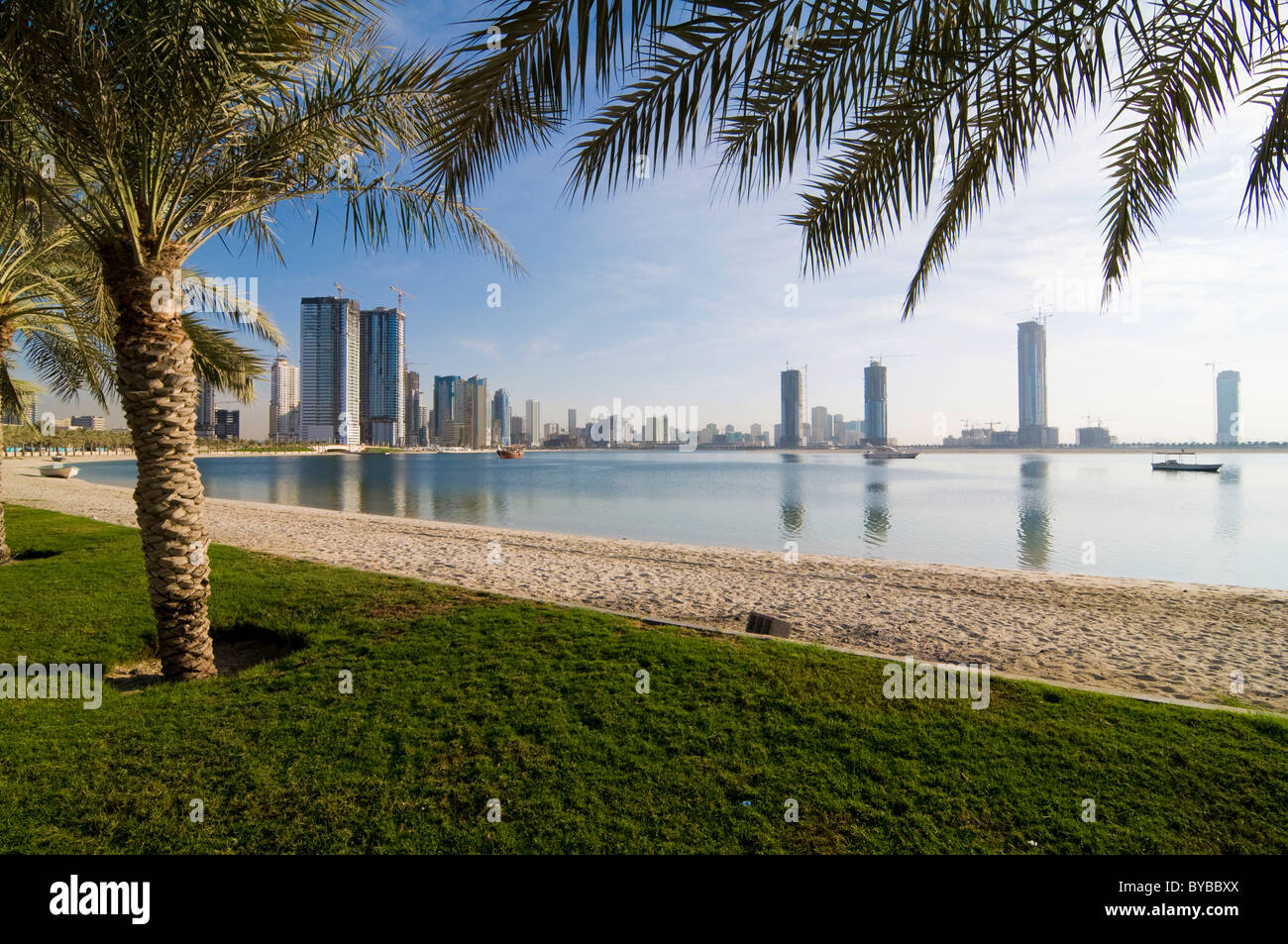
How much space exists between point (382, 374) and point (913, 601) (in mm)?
129442

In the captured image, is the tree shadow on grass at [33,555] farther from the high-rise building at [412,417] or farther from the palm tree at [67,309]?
the high-rise building at [412,417]

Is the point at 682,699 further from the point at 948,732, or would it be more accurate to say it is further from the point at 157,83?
the point at 157,83

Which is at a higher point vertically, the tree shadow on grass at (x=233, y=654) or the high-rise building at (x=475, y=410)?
the high-rise building at (x=475, y=410)

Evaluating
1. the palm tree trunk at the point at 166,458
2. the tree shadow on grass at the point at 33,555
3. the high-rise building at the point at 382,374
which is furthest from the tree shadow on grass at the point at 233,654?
the high-rise building at the point at 382,374

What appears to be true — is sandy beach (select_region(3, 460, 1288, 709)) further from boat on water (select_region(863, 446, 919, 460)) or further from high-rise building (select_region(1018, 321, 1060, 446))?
boat on water (select_region(863, 446, 919, 460))

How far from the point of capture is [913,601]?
1098 cm

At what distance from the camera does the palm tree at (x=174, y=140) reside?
4391mm

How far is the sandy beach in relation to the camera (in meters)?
7.46

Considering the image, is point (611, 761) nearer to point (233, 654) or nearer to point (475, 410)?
point (233, 654)

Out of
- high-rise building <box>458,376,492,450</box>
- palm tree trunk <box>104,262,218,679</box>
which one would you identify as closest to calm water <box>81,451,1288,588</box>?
palm tree trunk <box>104,262,218,679</box>

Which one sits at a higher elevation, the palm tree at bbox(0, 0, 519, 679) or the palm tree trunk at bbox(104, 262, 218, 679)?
the palm tree at bbox(0, 0, 519, 679)

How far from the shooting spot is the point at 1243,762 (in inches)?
155

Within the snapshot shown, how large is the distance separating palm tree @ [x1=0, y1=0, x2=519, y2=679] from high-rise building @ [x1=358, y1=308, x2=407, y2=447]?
85.6 m

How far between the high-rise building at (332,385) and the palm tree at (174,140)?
8042cm
